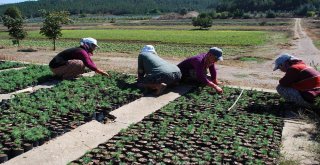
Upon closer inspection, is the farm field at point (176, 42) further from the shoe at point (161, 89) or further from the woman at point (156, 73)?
the shoe at point (161, 89)

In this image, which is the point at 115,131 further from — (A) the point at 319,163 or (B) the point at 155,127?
(A) the point at 319,163

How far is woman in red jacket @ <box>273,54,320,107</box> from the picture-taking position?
7898 mm

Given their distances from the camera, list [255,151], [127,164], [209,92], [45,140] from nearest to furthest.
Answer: [127,164] → [255,151] → [45,140] → [209,92]

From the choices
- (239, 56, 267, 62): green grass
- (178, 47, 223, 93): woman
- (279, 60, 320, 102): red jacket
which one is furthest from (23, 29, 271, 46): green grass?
(279, 60, 320, 102): red jacket

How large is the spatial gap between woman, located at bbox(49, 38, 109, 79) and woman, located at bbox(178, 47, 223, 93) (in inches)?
89.0

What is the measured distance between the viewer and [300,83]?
315 inches

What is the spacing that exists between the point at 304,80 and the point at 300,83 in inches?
4.1

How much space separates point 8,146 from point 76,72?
16.1 ft

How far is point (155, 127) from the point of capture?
7031mm

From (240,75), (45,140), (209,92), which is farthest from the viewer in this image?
(240,75)

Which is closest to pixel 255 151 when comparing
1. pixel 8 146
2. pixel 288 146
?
pixel 288 146

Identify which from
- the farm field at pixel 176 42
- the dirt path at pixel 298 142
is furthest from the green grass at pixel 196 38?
the dirt path at pixel 298 142

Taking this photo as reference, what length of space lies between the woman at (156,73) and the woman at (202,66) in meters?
0.46

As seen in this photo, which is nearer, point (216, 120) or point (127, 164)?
point (127, 164)
